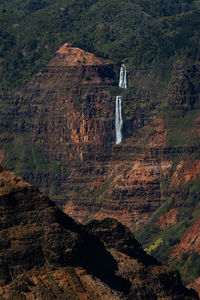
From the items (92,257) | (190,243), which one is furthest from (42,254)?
(190,243)

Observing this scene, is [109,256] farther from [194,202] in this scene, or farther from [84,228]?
[194,202]

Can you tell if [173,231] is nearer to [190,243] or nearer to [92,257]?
[190,243]

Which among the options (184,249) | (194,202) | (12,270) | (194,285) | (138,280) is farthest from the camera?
(194,202)

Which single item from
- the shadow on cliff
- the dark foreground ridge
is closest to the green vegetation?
the shadow on cliff

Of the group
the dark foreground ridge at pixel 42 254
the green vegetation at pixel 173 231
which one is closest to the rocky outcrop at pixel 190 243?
the green vegetation at pixel 173 231

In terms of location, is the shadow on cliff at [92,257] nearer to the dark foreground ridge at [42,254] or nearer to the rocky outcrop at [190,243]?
the dark foreground ridge at [42,254]

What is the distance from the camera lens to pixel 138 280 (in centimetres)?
11112

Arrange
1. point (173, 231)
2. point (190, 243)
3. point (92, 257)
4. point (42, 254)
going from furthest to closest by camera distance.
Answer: point (173, 231)
point (190, 243)
point (92, 257)
point (42, 254)

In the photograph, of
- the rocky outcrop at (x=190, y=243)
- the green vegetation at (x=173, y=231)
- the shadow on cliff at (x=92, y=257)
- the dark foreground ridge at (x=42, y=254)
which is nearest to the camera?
the dark foreground ridge at (x=42, y=254)

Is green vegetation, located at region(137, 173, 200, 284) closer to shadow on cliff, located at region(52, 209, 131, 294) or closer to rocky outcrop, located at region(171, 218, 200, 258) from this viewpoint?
rocky outcrop, located at region(171, 218, 200, 258)

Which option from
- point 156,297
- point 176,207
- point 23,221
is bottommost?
point 176,207

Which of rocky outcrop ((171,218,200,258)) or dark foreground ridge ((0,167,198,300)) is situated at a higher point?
dark foreground ridge ((0,167,198,300))

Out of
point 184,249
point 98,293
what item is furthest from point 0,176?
point 184,249

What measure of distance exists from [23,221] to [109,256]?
9094 millimetres
